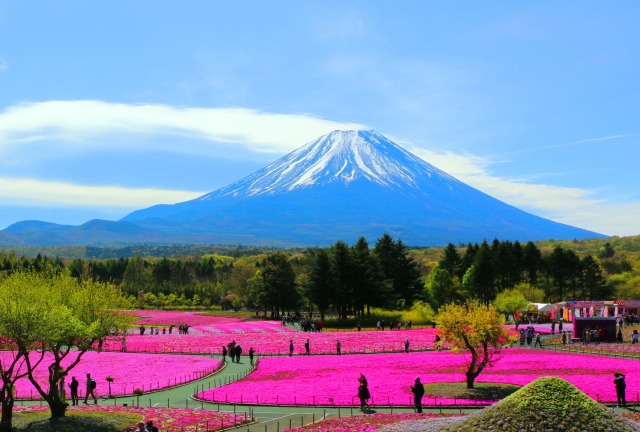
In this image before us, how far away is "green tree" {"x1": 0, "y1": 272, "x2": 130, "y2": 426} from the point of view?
93.6ft

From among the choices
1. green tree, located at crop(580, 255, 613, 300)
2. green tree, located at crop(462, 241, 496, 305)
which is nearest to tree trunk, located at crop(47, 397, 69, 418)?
green tree, located at crop(462, 241, 496, 305)

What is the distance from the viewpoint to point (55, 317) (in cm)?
2934

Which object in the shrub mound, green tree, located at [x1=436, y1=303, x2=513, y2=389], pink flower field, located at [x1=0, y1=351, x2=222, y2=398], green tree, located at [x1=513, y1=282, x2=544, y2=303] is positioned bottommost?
pink flower field, located at [x1=0, y1=351, x2=222, y2=398]

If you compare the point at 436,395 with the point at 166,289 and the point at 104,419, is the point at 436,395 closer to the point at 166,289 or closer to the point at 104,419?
the point at 104,419

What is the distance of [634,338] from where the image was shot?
5925 cm

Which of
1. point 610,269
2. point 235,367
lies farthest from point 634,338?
point 610,269

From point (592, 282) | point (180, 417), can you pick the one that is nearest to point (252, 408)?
point (180, 417)

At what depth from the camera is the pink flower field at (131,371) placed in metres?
43.1

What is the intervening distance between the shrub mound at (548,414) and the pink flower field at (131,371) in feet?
89.5

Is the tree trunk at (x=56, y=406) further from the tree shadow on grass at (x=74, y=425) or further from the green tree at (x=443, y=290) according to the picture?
the green tree at (x=443, y=290)

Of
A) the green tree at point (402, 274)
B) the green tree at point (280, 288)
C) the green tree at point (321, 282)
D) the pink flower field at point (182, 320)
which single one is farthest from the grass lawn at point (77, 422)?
the green tree at point (402, 274)

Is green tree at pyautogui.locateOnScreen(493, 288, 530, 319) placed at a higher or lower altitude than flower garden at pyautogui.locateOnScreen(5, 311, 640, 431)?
higher

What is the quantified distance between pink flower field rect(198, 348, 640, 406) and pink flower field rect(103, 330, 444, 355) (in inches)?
212

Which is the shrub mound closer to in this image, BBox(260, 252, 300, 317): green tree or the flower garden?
the flower garden
